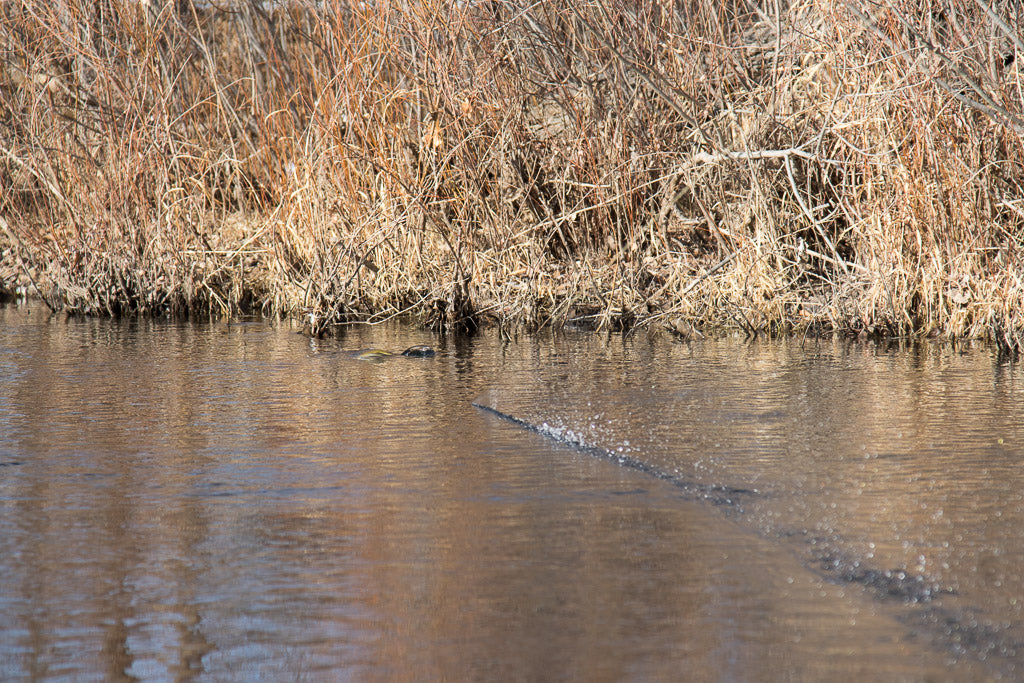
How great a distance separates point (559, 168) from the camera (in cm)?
790

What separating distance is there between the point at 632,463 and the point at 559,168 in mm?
4203

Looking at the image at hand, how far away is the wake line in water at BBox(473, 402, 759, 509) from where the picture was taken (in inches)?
139

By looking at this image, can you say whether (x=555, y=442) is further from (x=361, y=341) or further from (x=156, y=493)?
(x=361, y=341)

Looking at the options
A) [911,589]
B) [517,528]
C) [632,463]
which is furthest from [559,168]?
[911,589]

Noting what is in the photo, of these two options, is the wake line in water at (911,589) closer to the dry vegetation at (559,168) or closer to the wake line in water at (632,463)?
the wake line in water at (632,463)

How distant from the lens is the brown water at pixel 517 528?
7.97ft

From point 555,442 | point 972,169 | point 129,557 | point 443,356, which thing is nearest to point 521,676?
point 129,557

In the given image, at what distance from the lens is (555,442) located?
4305 millimetres

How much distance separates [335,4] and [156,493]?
5.23m

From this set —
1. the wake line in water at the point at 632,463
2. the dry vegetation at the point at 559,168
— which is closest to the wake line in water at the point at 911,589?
the wake line in water at the point at 632,463

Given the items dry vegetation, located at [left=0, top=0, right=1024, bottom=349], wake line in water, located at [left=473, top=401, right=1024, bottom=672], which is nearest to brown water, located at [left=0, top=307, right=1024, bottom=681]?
wake line in water, located at [left=473, top=401, right=1024, bottom=672]

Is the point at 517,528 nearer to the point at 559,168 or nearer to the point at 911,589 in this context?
the point at 911,589

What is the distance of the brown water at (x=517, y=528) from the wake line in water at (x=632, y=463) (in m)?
0.02

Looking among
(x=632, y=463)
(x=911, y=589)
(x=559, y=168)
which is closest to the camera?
(x=911, y=589)
